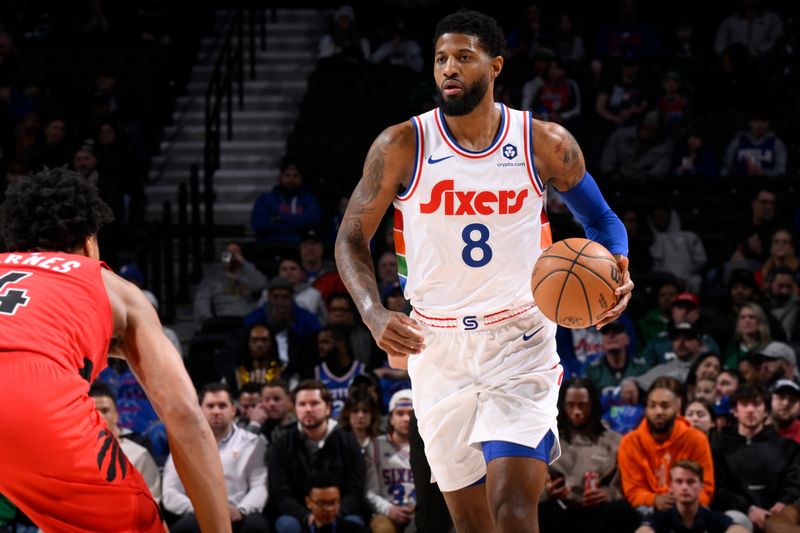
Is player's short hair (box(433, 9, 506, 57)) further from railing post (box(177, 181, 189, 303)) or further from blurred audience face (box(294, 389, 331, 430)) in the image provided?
railing post (box(177, 181, 189, 303))

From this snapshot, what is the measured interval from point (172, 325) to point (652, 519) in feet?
17.6

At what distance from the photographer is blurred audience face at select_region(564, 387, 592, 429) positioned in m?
8.96

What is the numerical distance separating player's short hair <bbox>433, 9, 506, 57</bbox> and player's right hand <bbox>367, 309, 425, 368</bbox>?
1.19 m

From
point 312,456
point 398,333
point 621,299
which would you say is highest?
point 621,299

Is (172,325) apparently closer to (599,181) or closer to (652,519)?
(599,181)

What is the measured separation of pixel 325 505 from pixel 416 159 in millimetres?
4194

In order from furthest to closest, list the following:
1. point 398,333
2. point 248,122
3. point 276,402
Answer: point 248,122 < point 276,402 < point 398,333

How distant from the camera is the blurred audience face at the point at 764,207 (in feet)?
38.8

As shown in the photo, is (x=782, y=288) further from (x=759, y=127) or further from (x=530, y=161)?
(x=530, y=161)

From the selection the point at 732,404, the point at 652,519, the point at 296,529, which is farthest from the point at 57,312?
the point at 732,404

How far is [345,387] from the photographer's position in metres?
10.1

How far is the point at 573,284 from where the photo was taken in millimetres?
4508

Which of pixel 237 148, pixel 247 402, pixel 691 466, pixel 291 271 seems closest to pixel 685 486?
pixel 691 466

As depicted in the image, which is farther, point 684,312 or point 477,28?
point 684,312
